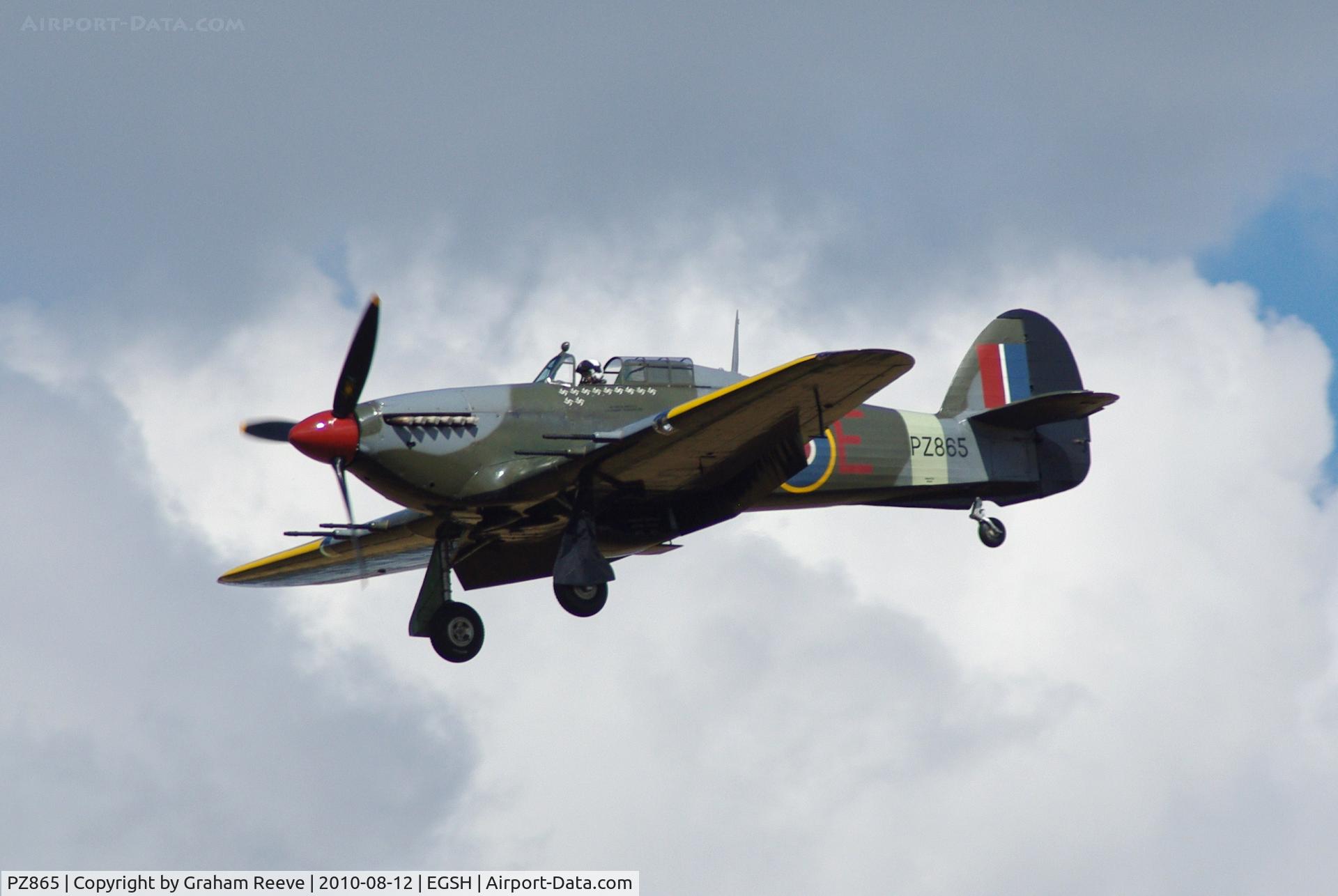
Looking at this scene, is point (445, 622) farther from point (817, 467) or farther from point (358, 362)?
point (817, 467)

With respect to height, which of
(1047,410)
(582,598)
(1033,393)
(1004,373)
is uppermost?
(1004,373)

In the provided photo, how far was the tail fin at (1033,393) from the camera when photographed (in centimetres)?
2083

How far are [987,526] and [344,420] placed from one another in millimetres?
8091

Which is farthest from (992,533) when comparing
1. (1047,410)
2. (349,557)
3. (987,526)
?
(349,557)

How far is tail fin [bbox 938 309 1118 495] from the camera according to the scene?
68.3 feet

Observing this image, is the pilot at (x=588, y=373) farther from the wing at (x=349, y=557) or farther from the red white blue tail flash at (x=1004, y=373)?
the red white blue tail flash at (x=1004, y=373)

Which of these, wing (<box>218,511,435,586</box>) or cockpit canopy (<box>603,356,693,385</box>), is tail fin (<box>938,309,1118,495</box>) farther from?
wing (<box>218,511,435,586</box>)

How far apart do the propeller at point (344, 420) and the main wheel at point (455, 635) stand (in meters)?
1.83

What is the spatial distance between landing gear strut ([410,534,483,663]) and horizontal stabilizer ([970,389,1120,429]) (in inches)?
264

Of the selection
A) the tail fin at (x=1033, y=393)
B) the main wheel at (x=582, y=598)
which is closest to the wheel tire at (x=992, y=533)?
the tail fin at (x=1033, y=393)

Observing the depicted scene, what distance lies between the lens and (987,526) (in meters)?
21.2

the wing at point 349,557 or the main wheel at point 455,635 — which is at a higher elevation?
the wing at point 349,557

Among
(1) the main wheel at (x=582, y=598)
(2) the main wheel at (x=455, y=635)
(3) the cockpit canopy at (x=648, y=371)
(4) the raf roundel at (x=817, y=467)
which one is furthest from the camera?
(4) the raf roundel at (x=817, y=467)

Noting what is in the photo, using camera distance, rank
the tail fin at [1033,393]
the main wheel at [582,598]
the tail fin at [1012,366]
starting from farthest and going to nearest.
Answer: the tail fin at [1012,366], the tail fin at [1033,393], the main wheel at [582,598]
